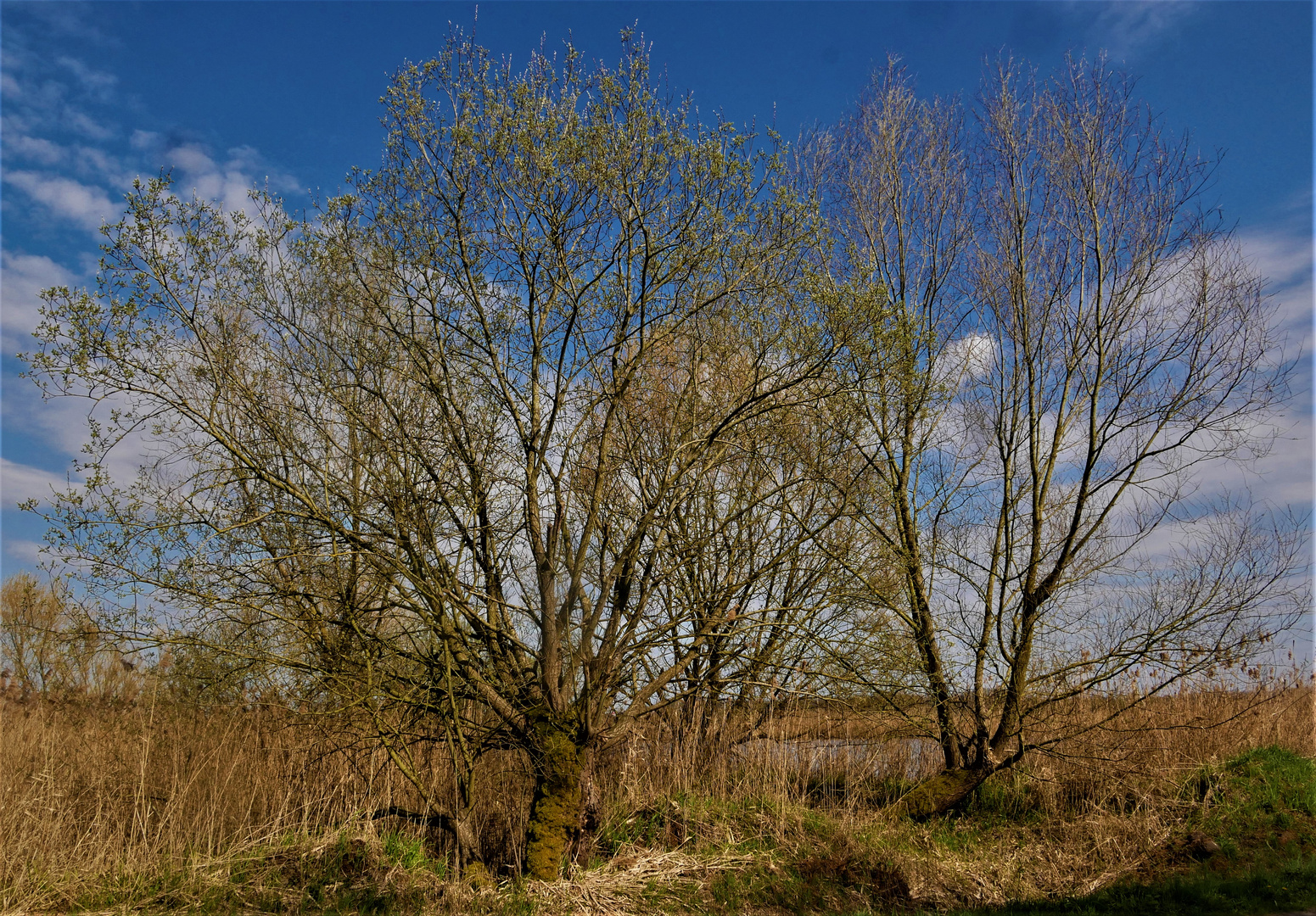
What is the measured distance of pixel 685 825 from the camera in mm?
8586

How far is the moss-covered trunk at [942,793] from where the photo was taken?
1020 centimetres

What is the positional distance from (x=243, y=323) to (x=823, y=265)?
5601 mm

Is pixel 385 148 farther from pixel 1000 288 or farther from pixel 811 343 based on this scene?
pixel 1000 288

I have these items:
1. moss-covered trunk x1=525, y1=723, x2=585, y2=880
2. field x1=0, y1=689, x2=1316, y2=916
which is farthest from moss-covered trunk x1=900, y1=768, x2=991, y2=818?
moss-covered trunk x1=525, y1=723, x2=585, y2=880

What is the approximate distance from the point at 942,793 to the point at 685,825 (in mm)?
3679

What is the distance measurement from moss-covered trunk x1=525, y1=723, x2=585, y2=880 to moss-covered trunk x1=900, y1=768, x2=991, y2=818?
185 inches

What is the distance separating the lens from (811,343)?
7883 mm

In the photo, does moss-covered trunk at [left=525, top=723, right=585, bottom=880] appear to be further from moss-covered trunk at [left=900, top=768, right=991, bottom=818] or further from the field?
moss-covered trunk at [left=900, top=768, right=991, bottom=818]

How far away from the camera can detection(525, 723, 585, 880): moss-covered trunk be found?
24.3ft

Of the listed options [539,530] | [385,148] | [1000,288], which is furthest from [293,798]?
[1000,288]

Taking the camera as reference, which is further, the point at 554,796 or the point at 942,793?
the point at 942,793

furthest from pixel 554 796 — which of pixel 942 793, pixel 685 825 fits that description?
pixel 942 793

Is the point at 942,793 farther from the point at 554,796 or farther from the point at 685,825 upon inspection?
the point at 554,796

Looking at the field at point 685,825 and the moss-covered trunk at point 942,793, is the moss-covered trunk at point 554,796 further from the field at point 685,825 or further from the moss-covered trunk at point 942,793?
the moss-covered trunk at point 942,793
